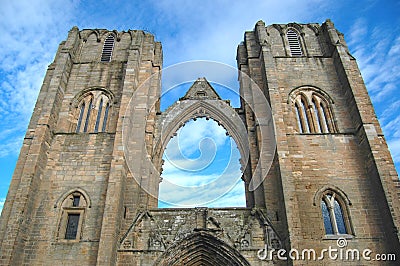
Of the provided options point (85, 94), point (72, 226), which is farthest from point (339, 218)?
point (85, 94)

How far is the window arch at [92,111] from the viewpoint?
13.2 meters

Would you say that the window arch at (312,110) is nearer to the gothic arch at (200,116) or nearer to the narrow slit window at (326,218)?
the gothic arch at (200,116)

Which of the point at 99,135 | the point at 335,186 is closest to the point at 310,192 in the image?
the point at 335,186

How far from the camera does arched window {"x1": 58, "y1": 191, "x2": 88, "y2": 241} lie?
34.3 feet

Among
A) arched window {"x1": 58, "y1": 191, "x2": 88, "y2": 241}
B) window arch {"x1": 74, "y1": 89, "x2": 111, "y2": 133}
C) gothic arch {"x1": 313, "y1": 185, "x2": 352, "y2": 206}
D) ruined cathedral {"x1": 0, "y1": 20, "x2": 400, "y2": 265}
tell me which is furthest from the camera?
window arch {"x1": 74, "y1": 89, "x2": 111, "y2": 133}

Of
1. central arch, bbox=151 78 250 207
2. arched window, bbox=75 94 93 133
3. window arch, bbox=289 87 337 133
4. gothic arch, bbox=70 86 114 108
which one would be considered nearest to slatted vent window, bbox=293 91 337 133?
window arch, bbox=289 87 337 133

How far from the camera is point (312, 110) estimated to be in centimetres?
1321

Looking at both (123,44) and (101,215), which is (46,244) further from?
(123,44)

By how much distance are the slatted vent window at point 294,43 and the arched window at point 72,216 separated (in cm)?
1158

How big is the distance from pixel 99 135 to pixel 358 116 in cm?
1004

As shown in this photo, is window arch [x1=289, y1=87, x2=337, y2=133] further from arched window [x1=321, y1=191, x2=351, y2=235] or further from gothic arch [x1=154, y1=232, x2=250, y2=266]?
gothic arch [x1=154, y1=232, x2=250, y2=266]

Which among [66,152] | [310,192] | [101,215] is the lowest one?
[101,215]

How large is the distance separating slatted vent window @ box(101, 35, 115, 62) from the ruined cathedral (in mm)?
373

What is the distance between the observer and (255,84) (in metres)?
14.0
